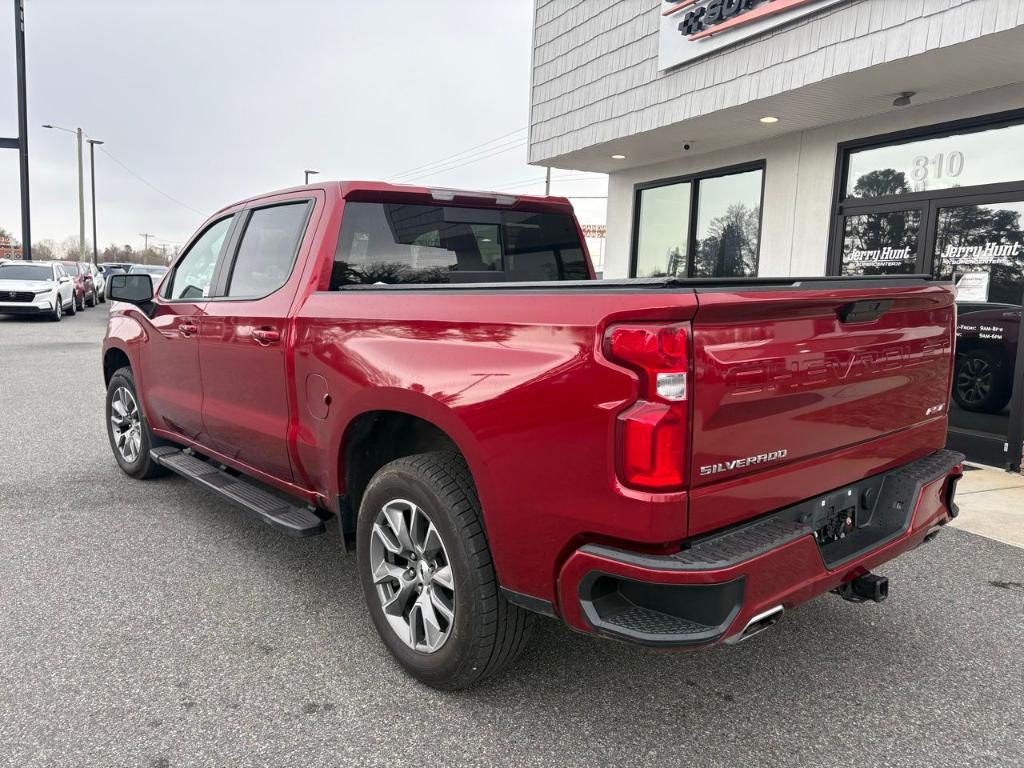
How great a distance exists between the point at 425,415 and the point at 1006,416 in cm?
579

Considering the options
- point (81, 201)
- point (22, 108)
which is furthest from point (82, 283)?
point (81, 201)

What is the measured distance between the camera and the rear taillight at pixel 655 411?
76.1 inches

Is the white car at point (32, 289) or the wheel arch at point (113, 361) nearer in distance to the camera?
the wheel arch at point (113, 361)

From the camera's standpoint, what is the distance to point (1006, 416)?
626cm

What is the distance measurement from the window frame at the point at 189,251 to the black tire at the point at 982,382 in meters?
5.75

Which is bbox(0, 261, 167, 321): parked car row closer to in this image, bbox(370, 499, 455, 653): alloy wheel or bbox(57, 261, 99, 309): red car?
bbox(57, 261, 99, 309): red car

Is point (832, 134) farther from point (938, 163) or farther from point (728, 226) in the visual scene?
point (728, 226)

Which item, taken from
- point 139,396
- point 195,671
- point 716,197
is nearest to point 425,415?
point 195,671

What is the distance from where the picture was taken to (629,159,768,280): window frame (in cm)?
849

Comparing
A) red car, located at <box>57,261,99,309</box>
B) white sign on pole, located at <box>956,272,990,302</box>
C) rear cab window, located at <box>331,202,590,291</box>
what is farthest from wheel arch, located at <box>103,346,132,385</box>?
red car, located at <box>57,261,99,309</box>

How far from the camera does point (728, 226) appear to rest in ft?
29.8

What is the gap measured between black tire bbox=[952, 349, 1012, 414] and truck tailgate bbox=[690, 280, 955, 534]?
14.0ft

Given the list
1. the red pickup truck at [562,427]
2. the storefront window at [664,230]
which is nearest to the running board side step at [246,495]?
the red pickup truck at [562,427]

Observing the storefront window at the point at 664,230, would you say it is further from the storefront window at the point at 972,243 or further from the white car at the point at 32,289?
the white car at the point at 32,289
